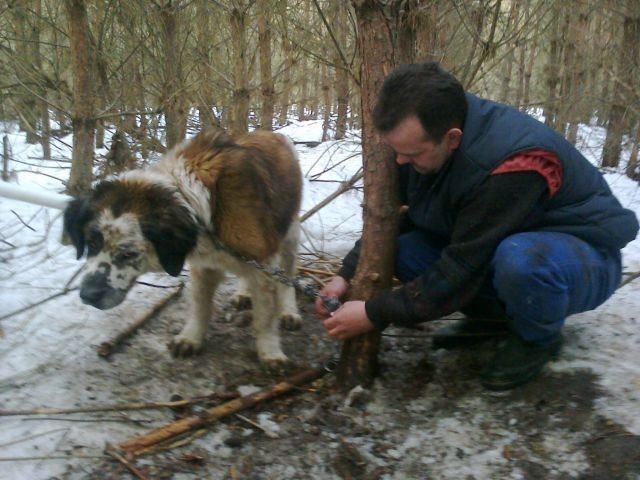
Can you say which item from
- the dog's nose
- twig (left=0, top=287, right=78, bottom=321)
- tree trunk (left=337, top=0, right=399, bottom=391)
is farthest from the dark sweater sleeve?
twig (left=0, top=287, right=78, bottom=321)

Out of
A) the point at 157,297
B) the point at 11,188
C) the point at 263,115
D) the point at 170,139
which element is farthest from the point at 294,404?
the point at 263,115

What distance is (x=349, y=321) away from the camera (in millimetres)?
2523

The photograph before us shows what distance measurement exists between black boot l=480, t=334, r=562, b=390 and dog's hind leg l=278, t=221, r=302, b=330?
150cm

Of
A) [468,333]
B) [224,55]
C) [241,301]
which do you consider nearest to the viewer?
[468,333]

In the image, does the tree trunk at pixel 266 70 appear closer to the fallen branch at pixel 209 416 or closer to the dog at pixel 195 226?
the dog at pixel 195 226

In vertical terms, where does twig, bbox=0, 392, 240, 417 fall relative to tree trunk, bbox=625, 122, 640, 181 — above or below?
below

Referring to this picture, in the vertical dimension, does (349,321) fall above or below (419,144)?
below

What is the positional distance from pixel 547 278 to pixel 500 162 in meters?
0.52

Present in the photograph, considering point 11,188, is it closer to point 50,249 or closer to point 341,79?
point 50,249

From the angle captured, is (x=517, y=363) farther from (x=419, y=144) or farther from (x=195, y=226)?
(x=195, y=226)

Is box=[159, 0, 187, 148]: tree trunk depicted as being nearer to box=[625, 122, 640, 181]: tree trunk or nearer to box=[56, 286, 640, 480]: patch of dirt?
box=[56, 286, 640, 480]: patch of dirt

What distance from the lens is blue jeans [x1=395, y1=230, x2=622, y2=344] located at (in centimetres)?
234

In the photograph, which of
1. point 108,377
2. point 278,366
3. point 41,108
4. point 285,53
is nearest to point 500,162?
point 278,366

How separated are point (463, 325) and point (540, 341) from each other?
72 centimetres
